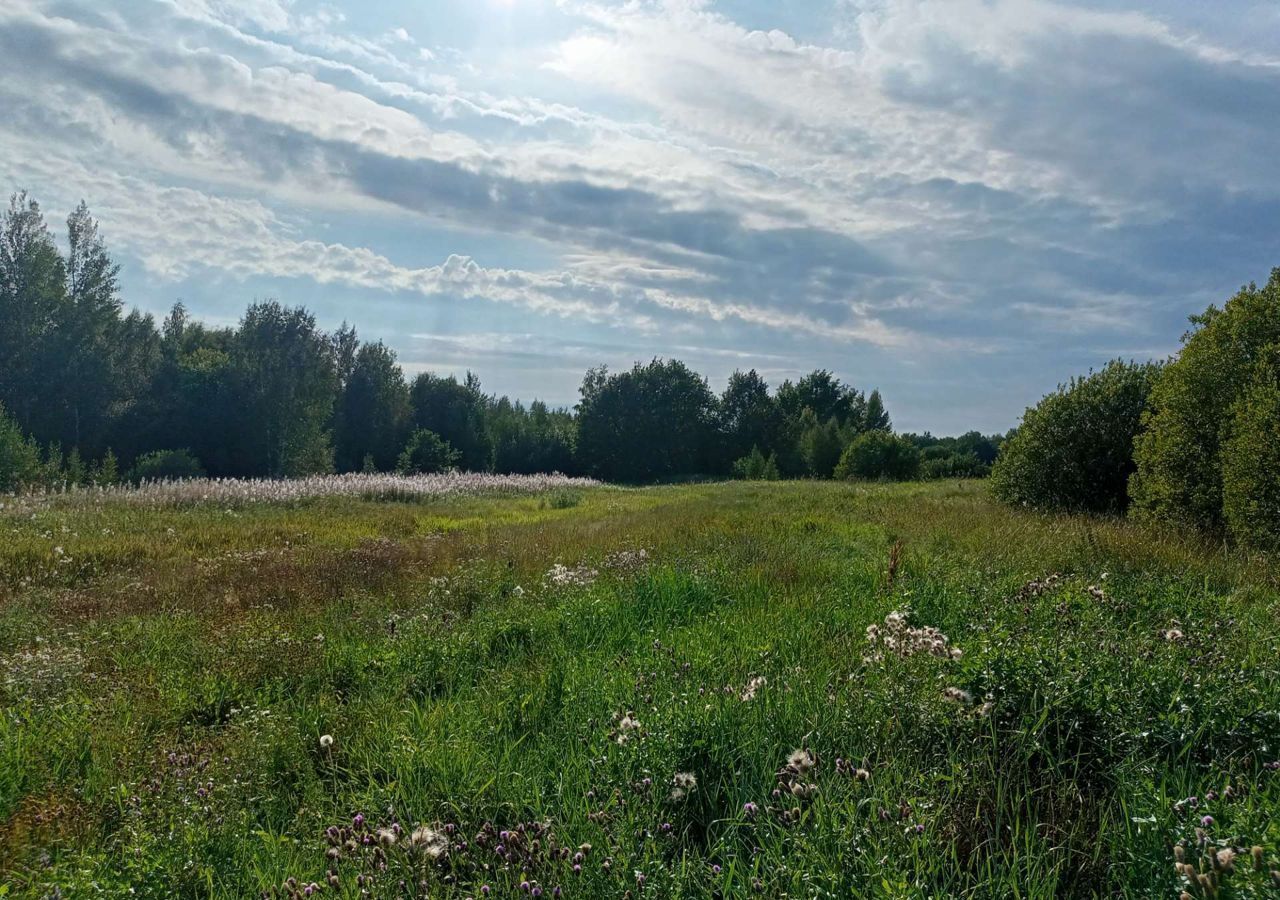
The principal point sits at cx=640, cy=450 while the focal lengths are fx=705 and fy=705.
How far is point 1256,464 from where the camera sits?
8.51 meters

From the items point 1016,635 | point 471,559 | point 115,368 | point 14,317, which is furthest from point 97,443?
point 1016,635

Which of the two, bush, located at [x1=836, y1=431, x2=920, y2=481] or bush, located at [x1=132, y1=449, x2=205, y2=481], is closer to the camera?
bush, located at [x1=132, y1=449, x2=205, y2=481]

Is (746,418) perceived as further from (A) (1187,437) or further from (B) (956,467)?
(A) (1187,437)

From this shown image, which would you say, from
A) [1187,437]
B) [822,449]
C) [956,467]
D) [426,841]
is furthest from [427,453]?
[426,841]

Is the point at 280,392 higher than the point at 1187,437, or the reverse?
the point at 280,392

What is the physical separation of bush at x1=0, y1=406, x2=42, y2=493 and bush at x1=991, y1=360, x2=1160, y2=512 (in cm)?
3029

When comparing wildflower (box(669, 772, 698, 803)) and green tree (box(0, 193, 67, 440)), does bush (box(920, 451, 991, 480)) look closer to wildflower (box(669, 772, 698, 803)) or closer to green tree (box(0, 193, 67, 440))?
Result: wildflower (box(669, 772, 698, 803))

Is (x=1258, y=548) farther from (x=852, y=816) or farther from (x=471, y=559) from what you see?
(x=471, y=559)

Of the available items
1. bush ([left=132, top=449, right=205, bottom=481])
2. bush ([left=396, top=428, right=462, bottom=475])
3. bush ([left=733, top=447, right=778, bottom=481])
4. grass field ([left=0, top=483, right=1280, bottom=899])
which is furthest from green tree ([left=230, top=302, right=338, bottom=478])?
grass field ([left=0, top=483, right=1280, bottom=899])

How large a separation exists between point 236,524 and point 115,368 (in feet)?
116

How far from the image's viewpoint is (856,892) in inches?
87.0

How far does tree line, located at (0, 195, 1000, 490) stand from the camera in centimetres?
3756

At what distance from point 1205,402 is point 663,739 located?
1099 cm

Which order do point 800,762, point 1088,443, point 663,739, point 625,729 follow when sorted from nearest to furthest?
point 800,762 < point 663,739 < point 625,729 < point 1088,443
